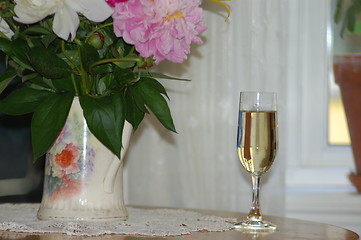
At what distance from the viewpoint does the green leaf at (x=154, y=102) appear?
1.18m

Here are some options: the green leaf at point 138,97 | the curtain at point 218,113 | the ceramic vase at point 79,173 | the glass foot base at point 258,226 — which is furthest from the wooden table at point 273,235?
the curtain at point 218,113

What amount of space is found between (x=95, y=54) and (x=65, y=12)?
0.09 metres

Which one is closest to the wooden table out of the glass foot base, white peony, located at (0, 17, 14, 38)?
the glass foot base

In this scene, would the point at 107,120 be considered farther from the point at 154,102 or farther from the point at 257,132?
the point at 257,132

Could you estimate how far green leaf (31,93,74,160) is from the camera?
3.70 ft

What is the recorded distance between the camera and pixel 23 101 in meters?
1.17

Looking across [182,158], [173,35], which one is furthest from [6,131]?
[173,35]

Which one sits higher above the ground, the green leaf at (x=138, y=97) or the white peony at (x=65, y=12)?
the white peony at (x=65, y=12)

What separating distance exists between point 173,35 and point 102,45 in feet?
0.42

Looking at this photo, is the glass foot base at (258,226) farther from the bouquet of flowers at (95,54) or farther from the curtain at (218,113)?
the curtain at (218,113)

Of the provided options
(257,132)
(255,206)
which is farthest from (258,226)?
(257,132)

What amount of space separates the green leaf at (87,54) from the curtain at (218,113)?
81 centimetres

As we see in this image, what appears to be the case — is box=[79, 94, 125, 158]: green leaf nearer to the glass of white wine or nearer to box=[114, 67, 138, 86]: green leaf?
box=[114, 67, 138, 86]: green leaf

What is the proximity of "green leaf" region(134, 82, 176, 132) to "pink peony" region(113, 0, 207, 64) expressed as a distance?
0.06 meters
